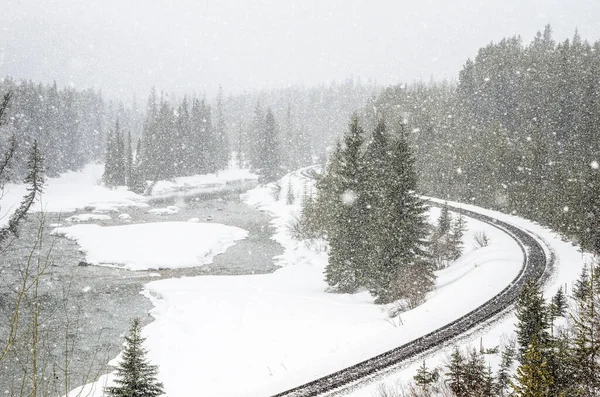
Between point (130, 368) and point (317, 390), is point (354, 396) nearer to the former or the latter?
point (317, 390)

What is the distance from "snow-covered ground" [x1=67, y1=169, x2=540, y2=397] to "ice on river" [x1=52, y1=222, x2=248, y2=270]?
270 inches

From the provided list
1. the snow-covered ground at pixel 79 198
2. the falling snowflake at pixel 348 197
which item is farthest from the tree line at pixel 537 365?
the snow-covered ground at pixel 79 198

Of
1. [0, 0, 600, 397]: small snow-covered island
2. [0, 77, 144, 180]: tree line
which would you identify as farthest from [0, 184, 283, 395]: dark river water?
[0, 77, 144, 180]: tree line

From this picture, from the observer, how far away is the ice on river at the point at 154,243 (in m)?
35.6

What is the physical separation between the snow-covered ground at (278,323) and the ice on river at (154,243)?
22.5ft

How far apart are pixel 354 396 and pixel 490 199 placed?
4173 centimetres

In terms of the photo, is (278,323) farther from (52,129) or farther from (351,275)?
(52,129)

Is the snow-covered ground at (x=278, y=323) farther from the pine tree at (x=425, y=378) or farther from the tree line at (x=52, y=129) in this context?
the tree line at (x=52, y=129)

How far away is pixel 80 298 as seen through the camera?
84.0 ft

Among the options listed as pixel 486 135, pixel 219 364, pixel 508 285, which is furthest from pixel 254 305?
pixel 486 135

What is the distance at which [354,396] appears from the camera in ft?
38.3

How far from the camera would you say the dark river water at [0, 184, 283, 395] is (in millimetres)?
17562

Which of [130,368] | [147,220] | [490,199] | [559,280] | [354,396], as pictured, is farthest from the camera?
[147,220]

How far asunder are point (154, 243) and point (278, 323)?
22.3 meters
